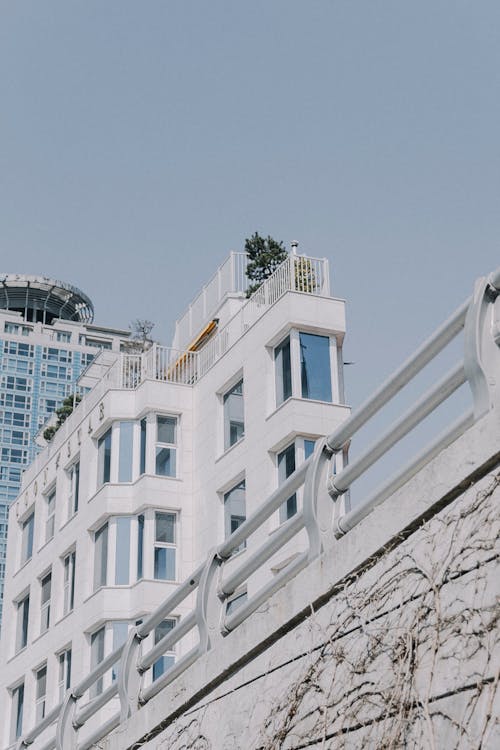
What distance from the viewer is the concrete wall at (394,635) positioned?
4906mm

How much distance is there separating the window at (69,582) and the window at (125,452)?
3713 millimetres

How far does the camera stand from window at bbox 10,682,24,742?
36.5 m

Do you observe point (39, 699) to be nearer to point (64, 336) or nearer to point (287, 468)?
point (287, 468)

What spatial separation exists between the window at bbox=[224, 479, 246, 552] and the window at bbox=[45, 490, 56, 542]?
8.89 metres

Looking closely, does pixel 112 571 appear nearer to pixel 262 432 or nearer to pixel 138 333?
pixel 262 432

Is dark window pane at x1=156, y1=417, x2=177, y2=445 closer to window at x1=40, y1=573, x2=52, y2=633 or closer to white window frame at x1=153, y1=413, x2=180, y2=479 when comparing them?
white window frame at x1=153, y1=413, x2=180, y2=479

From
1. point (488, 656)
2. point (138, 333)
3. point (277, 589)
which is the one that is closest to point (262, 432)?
point (277, 589)

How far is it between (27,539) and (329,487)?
111 feet

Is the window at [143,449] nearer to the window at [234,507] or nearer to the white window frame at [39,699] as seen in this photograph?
the window at [234,507]

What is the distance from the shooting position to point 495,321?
17.6 feet

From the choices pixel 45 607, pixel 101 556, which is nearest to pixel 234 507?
pixel 101 556

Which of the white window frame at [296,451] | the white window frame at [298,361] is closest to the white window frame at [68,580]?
the white window frame at [296,451]

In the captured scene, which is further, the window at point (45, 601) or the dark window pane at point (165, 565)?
the window at point (45, 601)

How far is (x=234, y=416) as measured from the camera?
100 feet
